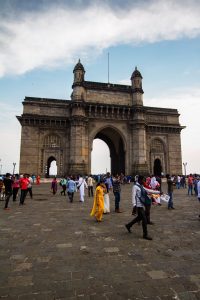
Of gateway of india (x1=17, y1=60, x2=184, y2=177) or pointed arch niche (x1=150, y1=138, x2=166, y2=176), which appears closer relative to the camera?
gateway of india (x1=17, y1=60, x2=184, y2=177)

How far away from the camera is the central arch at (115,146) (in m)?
36.7

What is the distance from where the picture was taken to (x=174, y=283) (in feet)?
12.5

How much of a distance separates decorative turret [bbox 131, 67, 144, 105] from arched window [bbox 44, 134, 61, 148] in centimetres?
1232

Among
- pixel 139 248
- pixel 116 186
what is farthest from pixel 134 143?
pixel 139 248

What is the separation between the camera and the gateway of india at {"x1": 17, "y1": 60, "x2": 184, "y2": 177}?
3183 cm

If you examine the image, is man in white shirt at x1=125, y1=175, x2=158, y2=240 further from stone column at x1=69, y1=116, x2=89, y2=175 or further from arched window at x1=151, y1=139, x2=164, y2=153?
arched window at x1=151, y1=139, x2=164, y2=153

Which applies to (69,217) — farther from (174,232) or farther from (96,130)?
(96,130)

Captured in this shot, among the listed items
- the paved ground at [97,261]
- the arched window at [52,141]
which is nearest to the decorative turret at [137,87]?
the arched window at [52,141]

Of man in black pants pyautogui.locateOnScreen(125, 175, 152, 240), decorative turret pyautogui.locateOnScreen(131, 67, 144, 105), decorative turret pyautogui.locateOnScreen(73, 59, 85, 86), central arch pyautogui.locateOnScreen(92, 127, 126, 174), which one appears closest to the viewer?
man in black pants pyautogui.locateOnScreen(125, 175, 152, 240)

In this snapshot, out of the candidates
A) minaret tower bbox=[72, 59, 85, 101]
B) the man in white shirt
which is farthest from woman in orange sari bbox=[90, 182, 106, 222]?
minaret tower bbox=[72, 59, 85, 101]

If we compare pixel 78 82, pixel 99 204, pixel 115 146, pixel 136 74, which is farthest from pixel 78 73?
pixel 99 204

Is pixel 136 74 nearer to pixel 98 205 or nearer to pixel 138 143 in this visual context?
pixel 138 143

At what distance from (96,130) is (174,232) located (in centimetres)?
2706

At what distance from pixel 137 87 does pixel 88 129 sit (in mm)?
9735
